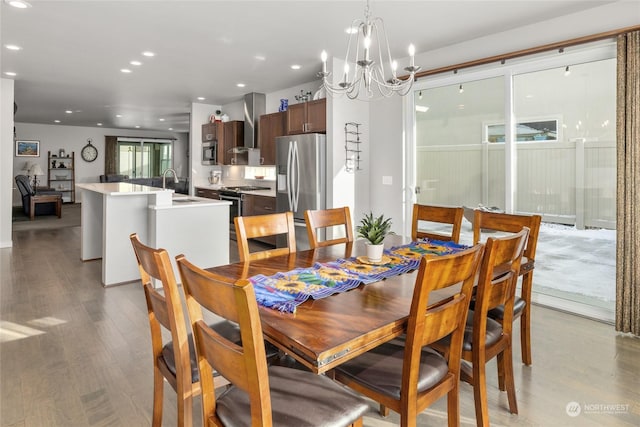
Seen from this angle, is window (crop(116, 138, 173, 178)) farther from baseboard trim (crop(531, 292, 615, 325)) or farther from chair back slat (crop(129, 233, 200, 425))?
chair back slat (crop(129, 233, 200, 425))

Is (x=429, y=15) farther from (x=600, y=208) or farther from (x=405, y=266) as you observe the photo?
(x=405, y=266)

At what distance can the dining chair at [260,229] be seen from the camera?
A: 2.19 metres

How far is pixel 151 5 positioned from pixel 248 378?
3.49 metres

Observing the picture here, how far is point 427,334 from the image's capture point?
133 centimetres

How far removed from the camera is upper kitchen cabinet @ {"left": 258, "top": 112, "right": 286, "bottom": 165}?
20.4ft

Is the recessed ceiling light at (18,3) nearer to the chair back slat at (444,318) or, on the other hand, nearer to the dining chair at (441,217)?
the dining chair at (441,217)

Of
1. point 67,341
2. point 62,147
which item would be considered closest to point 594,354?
point 67,341

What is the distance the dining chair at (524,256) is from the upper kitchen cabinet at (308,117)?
285 cm

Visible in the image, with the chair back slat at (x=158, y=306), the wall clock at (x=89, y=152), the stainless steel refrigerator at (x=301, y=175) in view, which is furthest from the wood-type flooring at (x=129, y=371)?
the wall clock at (x=89, y=152)

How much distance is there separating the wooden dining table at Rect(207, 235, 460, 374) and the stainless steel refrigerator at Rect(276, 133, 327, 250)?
3.28 m

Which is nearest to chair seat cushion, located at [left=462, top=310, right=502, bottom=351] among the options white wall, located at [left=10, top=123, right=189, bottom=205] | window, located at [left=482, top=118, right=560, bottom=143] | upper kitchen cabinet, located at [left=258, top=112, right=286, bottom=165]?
window, located at [left=482, top=118, right=560, bottom=143]

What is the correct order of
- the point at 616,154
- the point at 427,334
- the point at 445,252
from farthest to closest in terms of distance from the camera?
the point at 616,154, the point at 445,252, the point at 427,334

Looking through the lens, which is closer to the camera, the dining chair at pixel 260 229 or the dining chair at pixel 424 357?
the dining chair at pixel 424 357

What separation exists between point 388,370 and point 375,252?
682 mm
